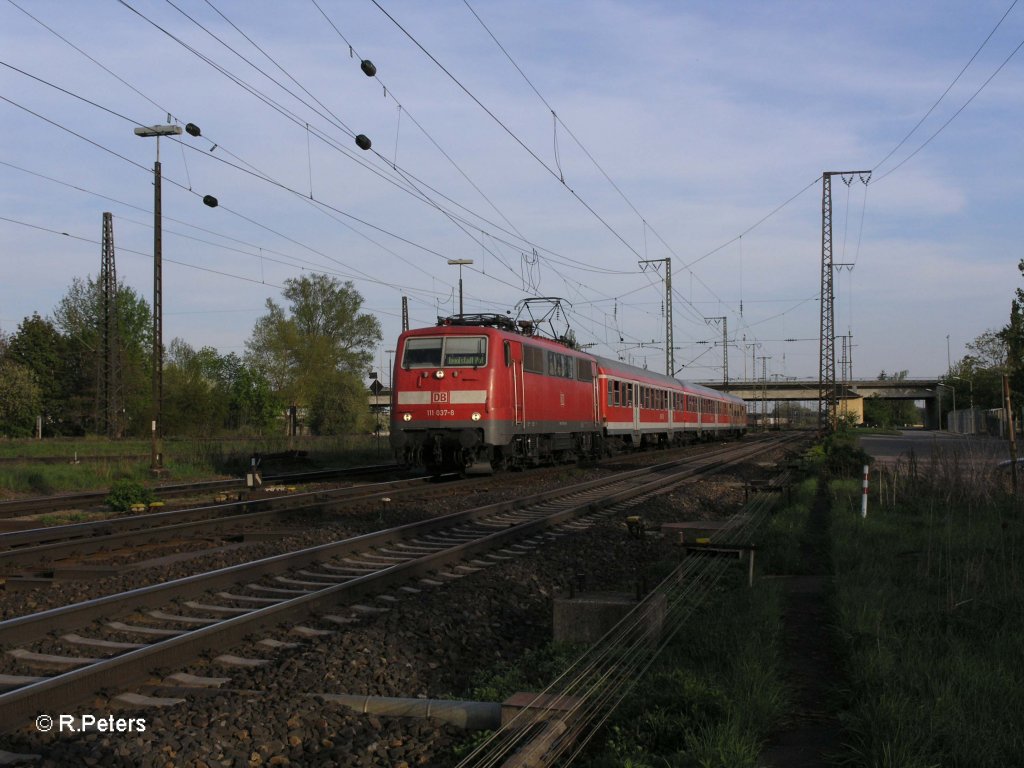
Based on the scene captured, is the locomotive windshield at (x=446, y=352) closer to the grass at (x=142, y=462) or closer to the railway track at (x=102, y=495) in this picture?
the railway track at (x=102, y=495)

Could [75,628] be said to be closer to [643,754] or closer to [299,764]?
[299,764]

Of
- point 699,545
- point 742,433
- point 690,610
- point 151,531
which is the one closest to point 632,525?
point 699,545

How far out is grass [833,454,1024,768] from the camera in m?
4.12

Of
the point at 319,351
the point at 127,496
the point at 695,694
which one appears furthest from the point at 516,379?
the point at 319,351

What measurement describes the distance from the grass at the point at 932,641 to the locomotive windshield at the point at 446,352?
9.77 m

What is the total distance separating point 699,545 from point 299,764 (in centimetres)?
562

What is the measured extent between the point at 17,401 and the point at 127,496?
4700cm

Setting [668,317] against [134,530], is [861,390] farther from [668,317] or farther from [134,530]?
[134,530]

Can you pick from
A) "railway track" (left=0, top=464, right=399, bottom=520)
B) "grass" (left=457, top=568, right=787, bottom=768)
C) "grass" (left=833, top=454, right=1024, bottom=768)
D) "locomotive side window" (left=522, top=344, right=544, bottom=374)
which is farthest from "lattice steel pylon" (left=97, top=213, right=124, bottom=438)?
"grass" (left=457, top=568, right=787, bottom=768)

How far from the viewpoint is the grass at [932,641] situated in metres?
4.12

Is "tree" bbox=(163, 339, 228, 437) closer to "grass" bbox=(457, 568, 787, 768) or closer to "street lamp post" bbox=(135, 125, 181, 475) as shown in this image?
"street lamp post" bbox=(135, 125, 181, 475)

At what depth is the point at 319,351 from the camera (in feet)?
Result: 209

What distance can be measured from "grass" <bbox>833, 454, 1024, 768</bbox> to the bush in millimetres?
10977

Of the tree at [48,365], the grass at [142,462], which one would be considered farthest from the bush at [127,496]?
the tree at [48,365]
